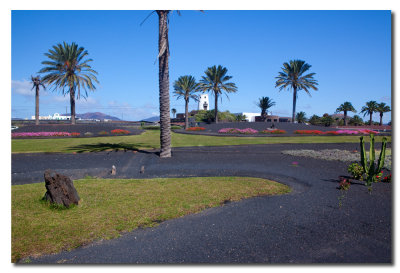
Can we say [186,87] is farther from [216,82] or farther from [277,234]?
[277,234]

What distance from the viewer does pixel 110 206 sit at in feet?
22.8

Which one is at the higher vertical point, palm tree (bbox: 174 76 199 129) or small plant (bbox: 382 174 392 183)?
palm tree (bbox: 174 76 199 129)

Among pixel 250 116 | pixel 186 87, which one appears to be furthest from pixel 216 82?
pixel 250 116

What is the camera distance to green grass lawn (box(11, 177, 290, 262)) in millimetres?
5063

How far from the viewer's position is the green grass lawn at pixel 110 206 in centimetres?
506

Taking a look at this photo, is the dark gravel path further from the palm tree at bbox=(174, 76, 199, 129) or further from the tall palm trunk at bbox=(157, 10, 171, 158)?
the palm tree at bbox=(174, 76, 199, 129)

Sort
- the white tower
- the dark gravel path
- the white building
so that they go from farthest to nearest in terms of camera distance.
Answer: the white tower < the white building < the dark gravel path

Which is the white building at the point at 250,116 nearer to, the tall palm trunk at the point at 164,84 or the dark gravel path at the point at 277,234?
the tall palm trunk at the point at 164,84

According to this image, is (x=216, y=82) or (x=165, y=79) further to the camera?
(x=216, y=82)

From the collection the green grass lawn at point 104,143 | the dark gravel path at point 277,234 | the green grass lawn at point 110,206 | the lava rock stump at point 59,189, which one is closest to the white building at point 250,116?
the green grass lawn at point 104,143

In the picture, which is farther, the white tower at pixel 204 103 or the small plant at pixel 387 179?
the white tower at pixel 204 103

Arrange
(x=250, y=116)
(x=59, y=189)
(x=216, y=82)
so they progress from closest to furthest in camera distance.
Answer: (x=59, y=189)
(x=216, y=82)
(x=250, y=116)

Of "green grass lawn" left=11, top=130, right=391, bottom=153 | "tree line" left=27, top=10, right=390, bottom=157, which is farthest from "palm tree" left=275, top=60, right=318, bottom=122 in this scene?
"green grass lawn" left=11, top=130, right=391, bottom=153
